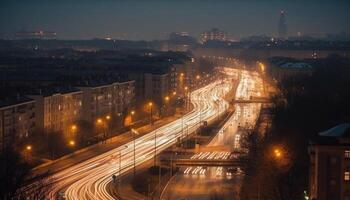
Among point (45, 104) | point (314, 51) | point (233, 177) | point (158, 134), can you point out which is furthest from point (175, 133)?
point (314, 51)

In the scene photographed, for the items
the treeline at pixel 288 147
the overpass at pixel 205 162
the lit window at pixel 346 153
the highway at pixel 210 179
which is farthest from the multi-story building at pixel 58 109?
the lit window at pixel 346 153

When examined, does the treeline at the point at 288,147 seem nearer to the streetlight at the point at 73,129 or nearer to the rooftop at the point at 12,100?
the streetlight at the point at 73,129

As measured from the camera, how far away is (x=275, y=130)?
1021 centimetres

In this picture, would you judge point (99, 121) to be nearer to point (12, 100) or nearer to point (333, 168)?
point (12, 100)

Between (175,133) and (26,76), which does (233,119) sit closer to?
(175,133)

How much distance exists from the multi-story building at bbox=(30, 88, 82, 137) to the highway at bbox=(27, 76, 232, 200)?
114 cm

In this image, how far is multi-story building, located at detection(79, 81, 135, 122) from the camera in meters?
12.7

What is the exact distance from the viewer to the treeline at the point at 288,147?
762cm

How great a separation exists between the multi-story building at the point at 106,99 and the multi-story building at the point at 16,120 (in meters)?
2.03

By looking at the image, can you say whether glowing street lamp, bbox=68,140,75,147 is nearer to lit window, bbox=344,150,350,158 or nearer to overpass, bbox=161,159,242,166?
overpass, bbox=161,159,242,166

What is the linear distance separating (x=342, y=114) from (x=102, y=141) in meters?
3.61

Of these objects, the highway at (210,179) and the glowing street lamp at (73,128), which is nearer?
the highway at (210,179)

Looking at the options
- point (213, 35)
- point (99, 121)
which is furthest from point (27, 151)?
point (213, 35)

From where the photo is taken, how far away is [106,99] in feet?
44.4
